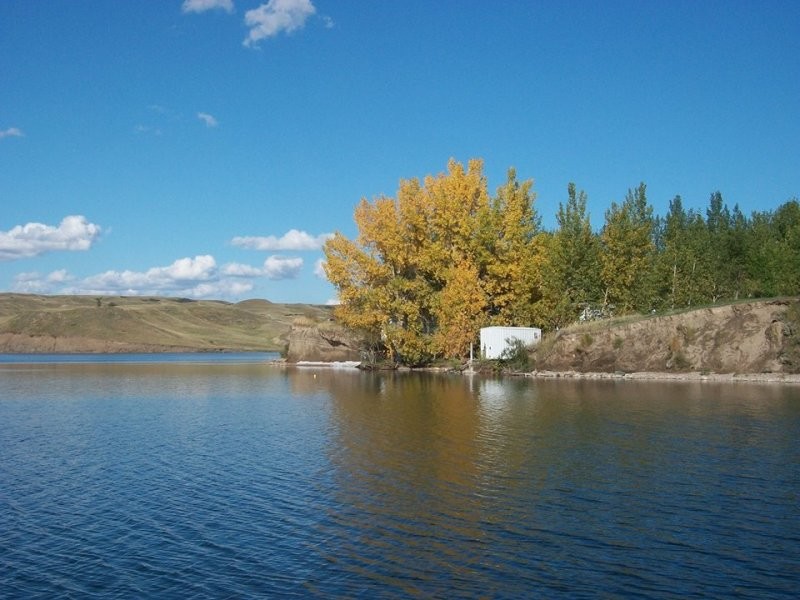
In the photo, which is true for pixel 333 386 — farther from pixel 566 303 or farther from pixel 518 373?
pixel 566 303

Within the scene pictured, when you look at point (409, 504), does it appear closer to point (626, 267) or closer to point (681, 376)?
point (681, 376)

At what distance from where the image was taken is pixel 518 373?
252ft

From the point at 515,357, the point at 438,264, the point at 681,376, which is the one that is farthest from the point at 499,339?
the point at 681,376

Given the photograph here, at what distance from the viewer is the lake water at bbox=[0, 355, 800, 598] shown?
51.3 feet

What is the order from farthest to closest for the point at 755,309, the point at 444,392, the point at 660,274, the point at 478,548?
1. the point at 660,274
2. the point at 755,309
3. the point at 444,392
4. the point at 478,548

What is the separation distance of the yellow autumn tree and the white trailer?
8.22 feet

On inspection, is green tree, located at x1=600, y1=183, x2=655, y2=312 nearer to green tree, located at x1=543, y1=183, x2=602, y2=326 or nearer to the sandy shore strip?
green tree, located at x1=543, y1=183, x2=602, y2=326

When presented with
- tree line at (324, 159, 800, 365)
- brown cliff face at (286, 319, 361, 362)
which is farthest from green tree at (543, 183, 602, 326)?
brown cliff face at (286, 319, 361, 362)

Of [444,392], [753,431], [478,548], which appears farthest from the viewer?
[444,392]

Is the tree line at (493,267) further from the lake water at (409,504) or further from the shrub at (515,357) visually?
the lake water at (409,504)

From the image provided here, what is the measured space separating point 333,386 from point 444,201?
2938 centimetres

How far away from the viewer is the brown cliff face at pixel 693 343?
63031 millimetres

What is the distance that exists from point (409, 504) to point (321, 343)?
9010 cm

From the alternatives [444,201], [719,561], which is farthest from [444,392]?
[719,561]
